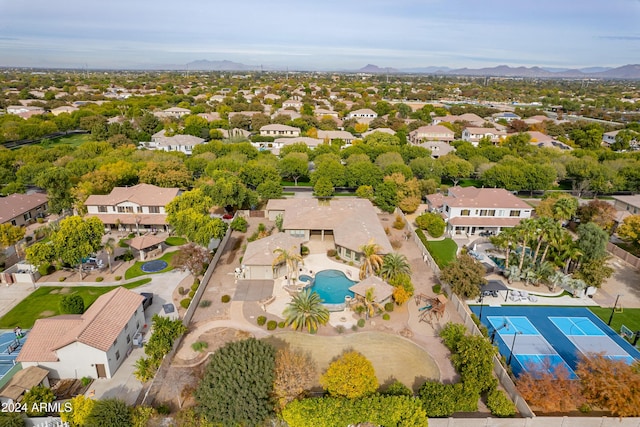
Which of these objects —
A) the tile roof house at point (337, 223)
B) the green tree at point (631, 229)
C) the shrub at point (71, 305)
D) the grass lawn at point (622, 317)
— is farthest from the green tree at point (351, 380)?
the green tree at point (631, 229)

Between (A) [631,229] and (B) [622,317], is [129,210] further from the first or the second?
(A) [631,229]

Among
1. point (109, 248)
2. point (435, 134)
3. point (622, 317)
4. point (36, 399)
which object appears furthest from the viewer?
point (435, 134)

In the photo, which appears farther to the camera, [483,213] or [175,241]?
[483,213]

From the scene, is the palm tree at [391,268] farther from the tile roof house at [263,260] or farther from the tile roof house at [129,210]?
the tile roof house at [129,210]

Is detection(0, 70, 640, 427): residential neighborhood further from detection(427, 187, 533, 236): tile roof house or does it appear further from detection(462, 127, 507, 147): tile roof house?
detection(462, 127, 507, 147): tile roof house

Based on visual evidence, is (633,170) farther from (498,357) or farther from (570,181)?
(498,357)

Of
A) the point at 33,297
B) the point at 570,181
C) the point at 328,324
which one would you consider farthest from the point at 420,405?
the point at 570,181

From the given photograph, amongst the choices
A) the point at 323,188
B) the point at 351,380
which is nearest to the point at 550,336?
the point at 351,380
